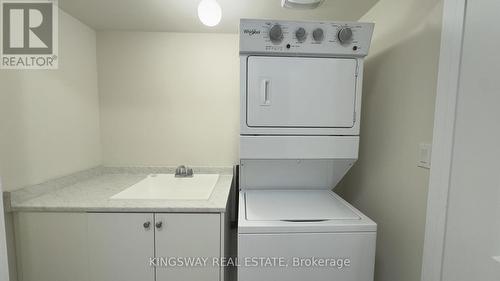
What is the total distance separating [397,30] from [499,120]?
0.92 meters

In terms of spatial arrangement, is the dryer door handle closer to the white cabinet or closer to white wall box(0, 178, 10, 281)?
the white cabinet

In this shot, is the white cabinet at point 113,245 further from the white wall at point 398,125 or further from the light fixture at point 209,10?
the light fixture at point 209,10

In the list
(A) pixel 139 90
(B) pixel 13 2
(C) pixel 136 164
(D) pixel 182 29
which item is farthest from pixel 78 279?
(D) pixel 182 29

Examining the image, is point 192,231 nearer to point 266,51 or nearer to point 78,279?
point 78,279

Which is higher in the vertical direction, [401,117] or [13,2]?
[13,2]

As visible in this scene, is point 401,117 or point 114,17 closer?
point 401,117

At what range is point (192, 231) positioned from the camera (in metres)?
1.45

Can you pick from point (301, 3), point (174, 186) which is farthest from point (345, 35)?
point (174, 186)

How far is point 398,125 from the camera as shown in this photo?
1452 millimetres

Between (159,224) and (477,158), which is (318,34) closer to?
(477,158)

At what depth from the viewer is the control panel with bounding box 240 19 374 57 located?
138 cm

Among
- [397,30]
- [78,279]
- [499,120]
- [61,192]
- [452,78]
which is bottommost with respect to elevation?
[78,279]

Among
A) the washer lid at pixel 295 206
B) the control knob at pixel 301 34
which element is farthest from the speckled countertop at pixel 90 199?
the control knob at pixel 301 34

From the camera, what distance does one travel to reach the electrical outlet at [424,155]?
1.19 metres
